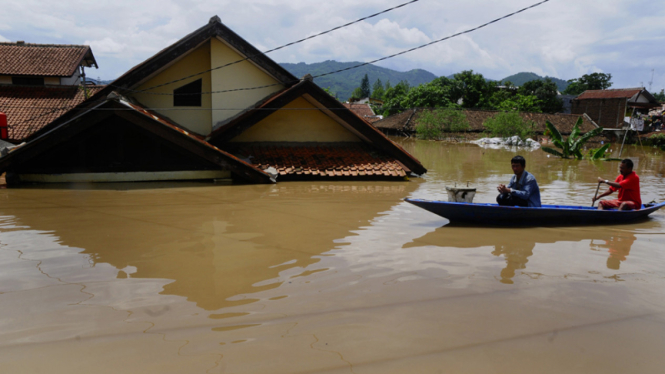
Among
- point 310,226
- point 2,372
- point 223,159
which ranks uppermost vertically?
point 223,159

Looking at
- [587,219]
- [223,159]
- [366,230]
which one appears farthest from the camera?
[223,159]

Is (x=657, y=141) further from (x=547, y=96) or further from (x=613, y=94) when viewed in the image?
(x=547, y=96)

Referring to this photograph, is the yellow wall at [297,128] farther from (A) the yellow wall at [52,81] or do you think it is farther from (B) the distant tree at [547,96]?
(B) the distant tree at [547,96]

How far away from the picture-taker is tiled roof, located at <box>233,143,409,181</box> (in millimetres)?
11914

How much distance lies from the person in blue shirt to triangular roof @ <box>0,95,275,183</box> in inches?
251

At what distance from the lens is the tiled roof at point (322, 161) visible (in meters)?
11.9

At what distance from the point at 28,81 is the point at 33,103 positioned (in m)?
2.24

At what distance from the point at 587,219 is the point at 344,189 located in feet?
17.8

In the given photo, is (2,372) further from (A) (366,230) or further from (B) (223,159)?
(B) (223,159)

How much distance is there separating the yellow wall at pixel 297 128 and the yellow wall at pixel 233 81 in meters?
0.72

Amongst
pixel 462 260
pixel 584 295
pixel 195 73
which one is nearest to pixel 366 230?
pixel 462 260

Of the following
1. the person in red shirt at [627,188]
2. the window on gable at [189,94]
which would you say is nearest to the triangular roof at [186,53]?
the window on gable at [189,94]

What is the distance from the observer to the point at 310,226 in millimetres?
6988

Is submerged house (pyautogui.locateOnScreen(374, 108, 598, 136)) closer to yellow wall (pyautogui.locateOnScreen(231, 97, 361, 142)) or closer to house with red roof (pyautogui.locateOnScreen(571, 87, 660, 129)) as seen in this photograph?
house with red roof (pyautogui.locateOnScreen(571, 87, 660, 129))
